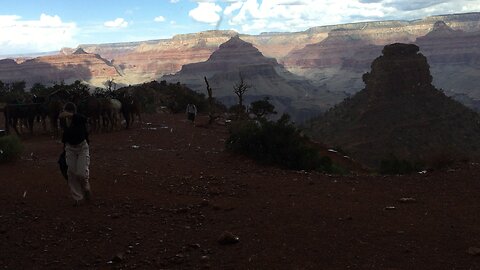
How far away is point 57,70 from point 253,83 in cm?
6377

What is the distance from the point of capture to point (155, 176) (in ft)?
36.6

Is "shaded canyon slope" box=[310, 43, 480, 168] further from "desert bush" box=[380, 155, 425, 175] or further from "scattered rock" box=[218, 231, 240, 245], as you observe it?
"scattered rock" box=[218, 231, 240, 245]

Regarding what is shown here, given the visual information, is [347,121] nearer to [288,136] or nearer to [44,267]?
[288,136]

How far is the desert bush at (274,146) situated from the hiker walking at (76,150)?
19.2ft

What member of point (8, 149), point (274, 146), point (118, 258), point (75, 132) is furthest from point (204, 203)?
point (8, 149)

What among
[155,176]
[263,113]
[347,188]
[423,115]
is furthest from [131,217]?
[423,115]

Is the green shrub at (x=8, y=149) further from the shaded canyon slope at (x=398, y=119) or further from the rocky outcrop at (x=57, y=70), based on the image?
the rocky outcrop at (x=57, y=70)

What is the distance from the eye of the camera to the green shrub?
12320mm

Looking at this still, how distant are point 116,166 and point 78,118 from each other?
4.12 meters

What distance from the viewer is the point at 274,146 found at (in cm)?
1360

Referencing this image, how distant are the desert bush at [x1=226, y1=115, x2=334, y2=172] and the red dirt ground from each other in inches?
55.8

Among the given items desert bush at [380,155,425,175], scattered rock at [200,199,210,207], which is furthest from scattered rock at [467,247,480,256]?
desert bush at [380,155,425,175]

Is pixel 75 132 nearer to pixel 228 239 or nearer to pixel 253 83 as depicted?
pixel 228 239

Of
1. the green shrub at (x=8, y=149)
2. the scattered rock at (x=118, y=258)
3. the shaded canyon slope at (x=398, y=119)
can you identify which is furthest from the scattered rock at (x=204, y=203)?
the shaded canyon slope at (x=398, y=119)
